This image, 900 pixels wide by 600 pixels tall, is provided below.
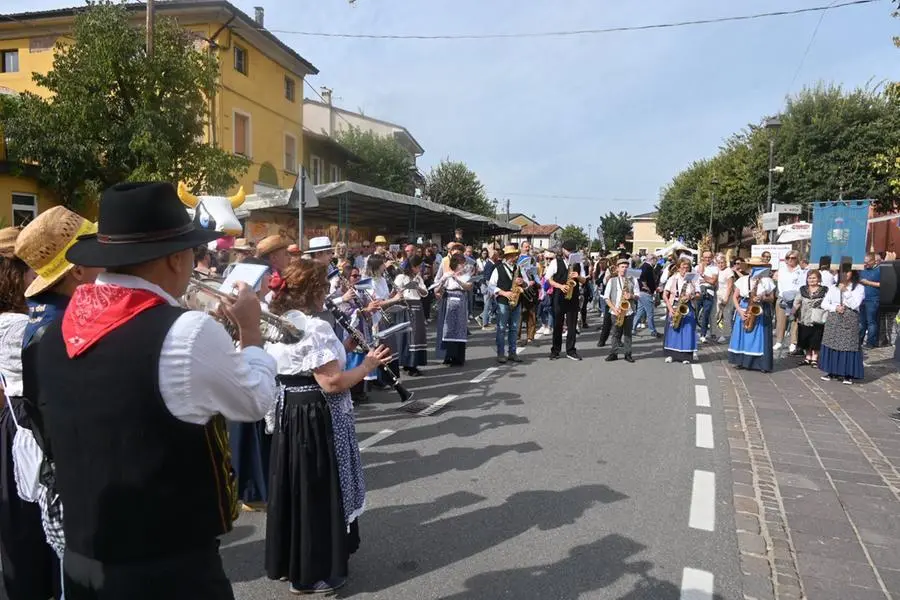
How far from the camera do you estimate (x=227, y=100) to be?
21.3 m

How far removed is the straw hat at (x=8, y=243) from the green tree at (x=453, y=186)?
1504 inches

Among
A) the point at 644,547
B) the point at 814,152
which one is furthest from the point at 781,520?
the point at 814,152

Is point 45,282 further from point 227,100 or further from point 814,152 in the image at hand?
point 814,152

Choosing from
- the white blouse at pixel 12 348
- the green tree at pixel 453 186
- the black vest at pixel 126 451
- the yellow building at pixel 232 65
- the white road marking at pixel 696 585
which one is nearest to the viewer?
the black vest at pixel 126 451

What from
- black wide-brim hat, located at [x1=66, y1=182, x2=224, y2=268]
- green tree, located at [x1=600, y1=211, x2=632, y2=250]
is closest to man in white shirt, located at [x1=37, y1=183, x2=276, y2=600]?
black wide-brim hat, located at [x1=66, y1=182, x2=224, y2=268]

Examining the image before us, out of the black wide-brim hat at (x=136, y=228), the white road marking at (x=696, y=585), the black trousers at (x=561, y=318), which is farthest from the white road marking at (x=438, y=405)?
the black wide-brim hat at (x=136, y=228)

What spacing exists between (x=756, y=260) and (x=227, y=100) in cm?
1808

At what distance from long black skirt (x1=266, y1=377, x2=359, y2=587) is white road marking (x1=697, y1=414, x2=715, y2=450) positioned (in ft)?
12.6

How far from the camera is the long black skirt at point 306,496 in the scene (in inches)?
122

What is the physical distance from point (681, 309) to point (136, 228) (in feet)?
31.8

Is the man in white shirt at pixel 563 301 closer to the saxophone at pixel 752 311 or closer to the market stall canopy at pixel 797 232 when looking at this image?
the saxophone at pixel 752 311

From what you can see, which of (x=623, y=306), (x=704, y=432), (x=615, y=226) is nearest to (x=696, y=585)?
(x=704, y=432)

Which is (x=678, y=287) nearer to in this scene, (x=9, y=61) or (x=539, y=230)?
(x=9, y=61)

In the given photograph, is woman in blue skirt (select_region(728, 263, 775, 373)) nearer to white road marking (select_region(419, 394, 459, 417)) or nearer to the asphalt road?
the asphalt road
